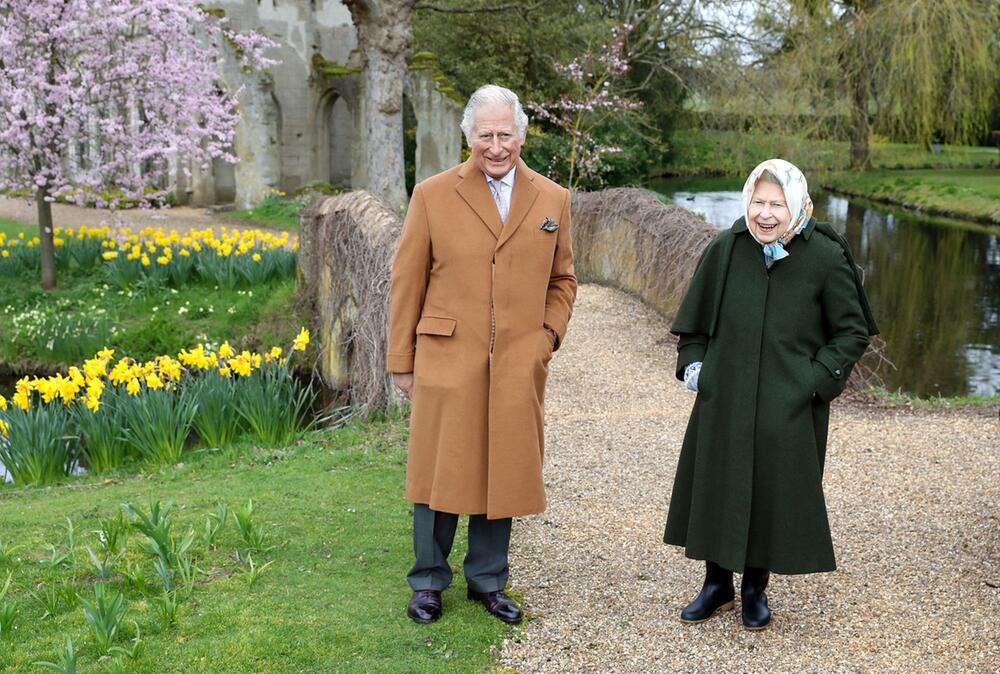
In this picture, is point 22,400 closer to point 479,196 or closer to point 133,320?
point 479,196

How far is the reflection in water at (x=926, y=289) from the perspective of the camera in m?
11.2

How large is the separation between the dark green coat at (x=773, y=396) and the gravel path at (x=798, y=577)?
0.37 metres

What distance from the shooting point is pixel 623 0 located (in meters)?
25.2

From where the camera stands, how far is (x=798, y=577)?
448 centimetres

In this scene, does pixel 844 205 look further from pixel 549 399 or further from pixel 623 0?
pixel 549 399

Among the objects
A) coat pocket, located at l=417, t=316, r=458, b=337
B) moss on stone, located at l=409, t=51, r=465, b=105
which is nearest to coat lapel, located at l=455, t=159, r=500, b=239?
coat pocket, located at l=417, t=316, r=458, b=337

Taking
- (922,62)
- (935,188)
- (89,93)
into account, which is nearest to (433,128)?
(89,93)

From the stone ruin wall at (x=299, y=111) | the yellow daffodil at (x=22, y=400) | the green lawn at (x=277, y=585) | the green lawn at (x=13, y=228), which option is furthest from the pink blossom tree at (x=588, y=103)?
the green lawn at (x=277, y=585)

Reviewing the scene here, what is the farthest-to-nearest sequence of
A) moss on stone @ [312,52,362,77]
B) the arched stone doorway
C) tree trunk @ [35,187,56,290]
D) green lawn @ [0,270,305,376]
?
the arched stone doorway < moss on stone @ [312,52,362,77] < tree trunk @ [35,187,56,290] < green lawn @ [0,270,305,376]

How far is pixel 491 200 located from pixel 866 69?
23.7 meters

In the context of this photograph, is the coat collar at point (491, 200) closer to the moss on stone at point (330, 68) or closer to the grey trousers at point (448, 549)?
the grey trousers at point (448, 549)

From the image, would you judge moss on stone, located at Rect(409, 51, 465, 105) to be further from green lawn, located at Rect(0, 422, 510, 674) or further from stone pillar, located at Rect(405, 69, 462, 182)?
green lawn, located at Rect(0, 422, 510, 674)

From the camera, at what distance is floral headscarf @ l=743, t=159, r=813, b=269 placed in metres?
3.60

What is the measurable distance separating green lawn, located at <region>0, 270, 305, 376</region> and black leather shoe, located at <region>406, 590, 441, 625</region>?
680cm
